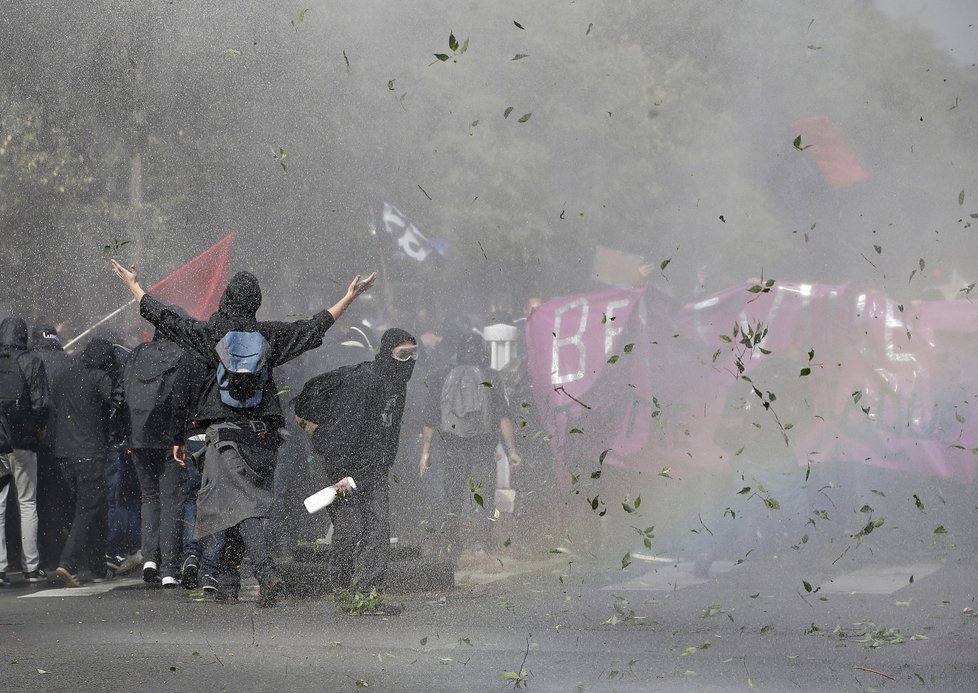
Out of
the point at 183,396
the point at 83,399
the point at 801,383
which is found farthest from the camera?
the point at 801,383

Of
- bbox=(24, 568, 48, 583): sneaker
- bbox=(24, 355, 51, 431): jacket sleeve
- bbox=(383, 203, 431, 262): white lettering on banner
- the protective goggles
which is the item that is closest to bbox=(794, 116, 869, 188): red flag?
bbox=(383, 203, 431, 262): white lettering on banner

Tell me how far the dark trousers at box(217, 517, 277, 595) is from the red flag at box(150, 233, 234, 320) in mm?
3275

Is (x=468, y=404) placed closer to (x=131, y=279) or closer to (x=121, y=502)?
(x=121, y=502)

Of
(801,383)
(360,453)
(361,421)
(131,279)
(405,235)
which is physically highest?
(405,235)

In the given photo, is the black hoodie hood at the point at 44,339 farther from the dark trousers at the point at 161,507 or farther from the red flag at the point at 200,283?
the red flag at the point at 200,283

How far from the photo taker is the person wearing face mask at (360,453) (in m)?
7.70

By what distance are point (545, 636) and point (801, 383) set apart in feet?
11.8

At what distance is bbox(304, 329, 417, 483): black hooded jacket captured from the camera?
777 cm

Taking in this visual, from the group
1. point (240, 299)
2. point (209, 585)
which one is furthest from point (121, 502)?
point (240, 299)

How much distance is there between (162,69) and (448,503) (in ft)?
16.8

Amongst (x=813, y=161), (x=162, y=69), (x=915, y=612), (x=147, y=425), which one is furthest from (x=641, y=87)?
(x=915, y=612)

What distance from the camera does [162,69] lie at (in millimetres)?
12625

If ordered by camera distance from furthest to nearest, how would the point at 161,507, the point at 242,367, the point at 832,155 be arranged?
the point at 832,155 < the point at 161,507 < the point at 242,367

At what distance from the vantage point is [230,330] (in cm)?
718
